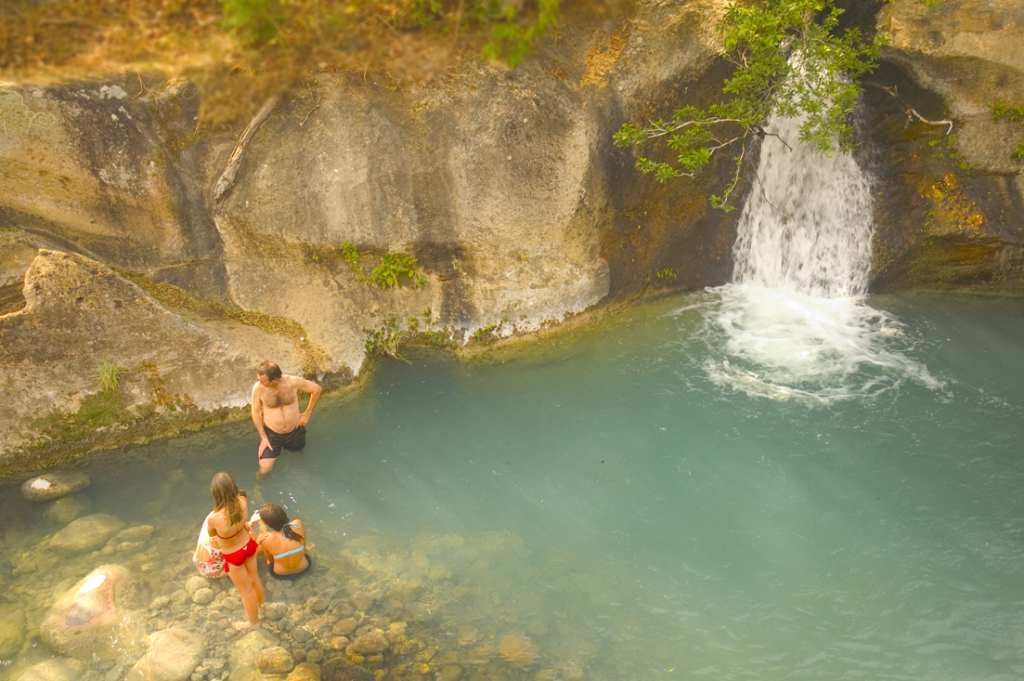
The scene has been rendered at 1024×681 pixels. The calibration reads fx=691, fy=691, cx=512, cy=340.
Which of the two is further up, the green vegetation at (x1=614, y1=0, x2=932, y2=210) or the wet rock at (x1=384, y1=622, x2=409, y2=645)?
the green vegetation at (x1=614, y1=0, x2=932, y2=210)

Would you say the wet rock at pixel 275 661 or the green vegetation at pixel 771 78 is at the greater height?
the green vegetation at pixel 771 78

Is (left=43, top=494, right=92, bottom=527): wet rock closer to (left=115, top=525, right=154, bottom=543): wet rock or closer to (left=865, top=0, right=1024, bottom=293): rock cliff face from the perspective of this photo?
(left=115, top=525, right=154, bottom=543): wet rock

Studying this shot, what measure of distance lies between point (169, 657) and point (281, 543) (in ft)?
4.04

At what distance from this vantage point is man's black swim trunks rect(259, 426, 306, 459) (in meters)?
7.67

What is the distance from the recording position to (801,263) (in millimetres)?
10641

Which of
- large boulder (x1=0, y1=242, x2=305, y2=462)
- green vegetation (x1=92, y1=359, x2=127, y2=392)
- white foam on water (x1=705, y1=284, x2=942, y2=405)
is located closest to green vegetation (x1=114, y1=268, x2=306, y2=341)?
large boulder (x1=0, y1=242, x2=305, y2=462)

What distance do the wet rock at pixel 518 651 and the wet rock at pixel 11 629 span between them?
4.24 metres

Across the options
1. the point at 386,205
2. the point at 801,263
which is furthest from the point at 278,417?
the point at 801,263

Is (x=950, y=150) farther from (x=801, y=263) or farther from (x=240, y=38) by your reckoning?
(x=240, y=38)

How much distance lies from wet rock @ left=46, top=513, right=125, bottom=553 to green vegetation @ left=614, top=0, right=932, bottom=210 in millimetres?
7233

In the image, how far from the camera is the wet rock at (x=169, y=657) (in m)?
5.71

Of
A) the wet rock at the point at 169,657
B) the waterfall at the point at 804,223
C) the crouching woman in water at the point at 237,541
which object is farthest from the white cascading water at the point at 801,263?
the wet rock at the point at 169,657

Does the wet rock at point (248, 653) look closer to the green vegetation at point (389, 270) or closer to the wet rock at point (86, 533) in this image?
the wet rock at point (86, 533)

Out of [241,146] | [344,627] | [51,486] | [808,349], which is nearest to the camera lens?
[344,627]
